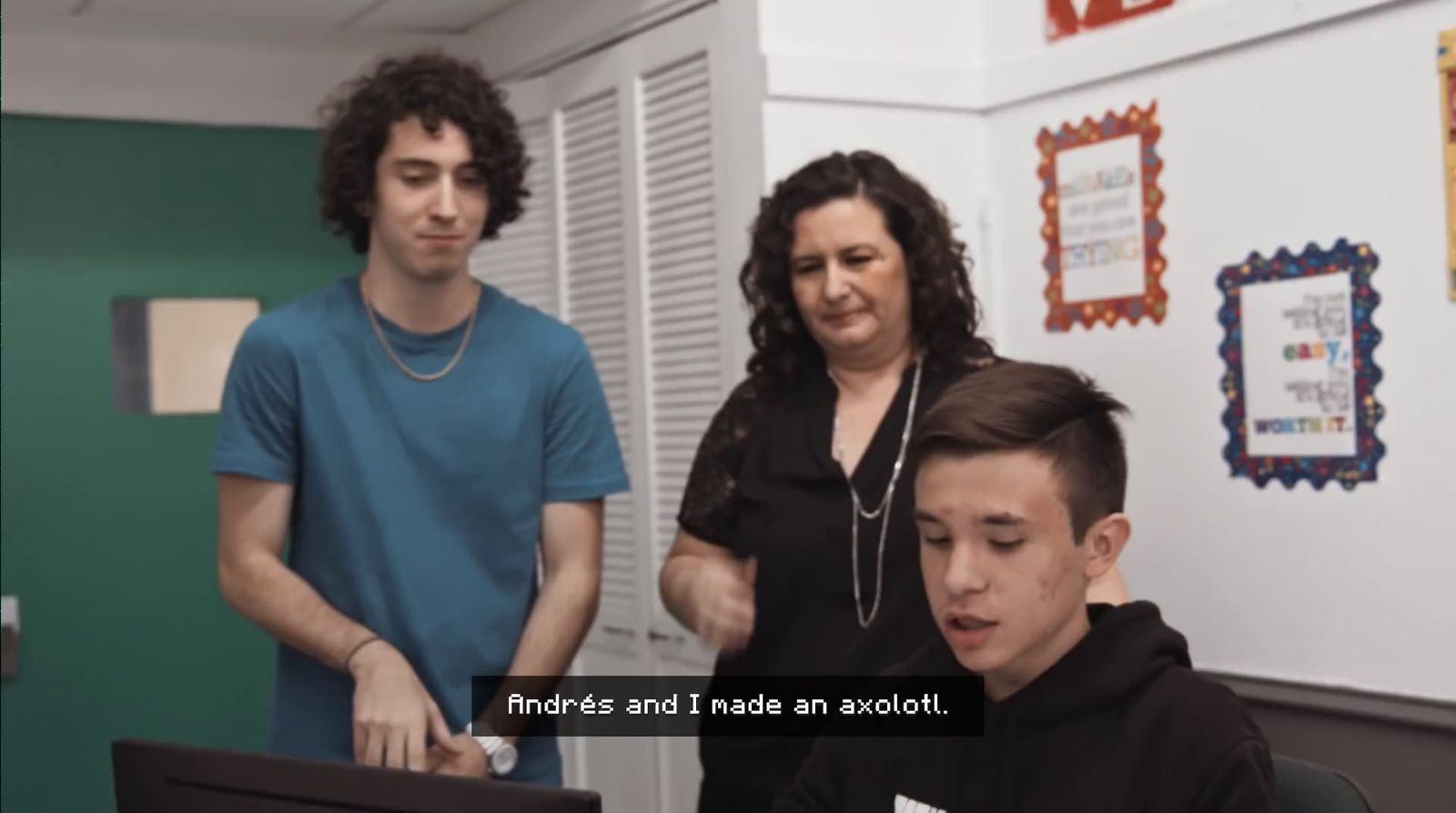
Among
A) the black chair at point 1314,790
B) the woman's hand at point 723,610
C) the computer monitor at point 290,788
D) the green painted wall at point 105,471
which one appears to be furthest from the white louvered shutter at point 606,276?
the computer monitor at point 290,788

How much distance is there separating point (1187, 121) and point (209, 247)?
2.14 m

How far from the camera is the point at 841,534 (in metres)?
2.01

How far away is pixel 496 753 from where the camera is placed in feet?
6.21

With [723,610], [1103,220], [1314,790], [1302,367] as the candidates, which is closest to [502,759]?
[723,610]

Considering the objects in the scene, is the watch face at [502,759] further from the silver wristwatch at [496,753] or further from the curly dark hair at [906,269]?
the curly dark hair at [906,269]

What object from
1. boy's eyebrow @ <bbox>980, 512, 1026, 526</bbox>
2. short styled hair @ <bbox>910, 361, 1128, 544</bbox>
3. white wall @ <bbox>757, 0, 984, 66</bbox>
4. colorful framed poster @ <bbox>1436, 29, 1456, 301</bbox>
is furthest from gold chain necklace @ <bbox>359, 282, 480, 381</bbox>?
colorful framed poster @ <bbox>1436, 29, 1456, 301</bbox>

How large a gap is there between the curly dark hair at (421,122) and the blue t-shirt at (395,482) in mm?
145

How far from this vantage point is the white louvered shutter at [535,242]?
11.8 ft

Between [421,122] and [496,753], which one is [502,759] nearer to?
[496,753]

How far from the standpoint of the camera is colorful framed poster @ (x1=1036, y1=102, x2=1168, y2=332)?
262 cm

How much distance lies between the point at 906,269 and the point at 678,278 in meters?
1.09

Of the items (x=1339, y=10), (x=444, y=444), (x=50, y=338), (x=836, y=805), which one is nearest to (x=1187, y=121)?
(x=1339, y=10)

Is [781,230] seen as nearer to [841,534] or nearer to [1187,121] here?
[841,534]

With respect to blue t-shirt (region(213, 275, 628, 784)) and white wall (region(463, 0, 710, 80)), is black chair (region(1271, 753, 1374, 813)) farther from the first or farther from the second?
white wall (region(463, 0, 710, 80))
